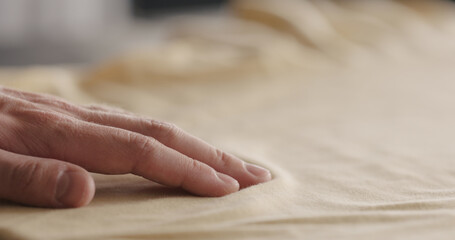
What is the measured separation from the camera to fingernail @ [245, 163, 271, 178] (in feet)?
1.94

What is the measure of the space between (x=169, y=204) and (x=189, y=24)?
1.28 m

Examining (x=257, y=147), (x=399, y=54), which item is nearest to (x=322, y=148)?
(x=257, y=147)

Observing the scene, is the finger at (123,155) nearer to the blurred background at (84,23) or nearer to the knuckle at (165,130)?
the knuckle at (165,130)

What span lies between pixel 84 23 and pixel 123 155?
370 centimetres

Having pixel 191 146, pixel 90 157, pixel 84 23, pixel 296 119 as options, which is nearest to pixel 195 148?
pixel 191 146

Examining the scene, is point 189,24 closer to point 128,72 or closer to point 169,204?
point 128,72

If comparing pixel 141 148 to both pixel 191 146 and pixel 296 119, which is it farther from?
pixel 296 119

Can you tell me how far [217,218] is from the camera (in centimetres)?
49

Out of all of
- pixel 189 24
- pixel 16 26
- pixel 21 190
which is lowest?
pixel 16 26

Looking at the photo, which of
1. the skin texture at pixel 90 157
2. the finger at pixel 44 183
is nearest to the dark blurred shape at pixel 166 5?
the skin texture at pixel 90 157

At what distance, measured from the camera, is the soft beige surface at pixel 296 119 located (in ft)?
1.58

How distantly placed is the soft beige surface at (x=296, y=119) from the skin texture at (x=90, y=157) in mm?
15

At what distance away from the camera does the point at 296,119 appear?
96cm

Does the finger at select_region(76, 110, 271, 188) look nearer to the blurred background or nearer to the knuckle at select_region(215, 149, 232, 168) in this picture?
the knuckle at select_region(215, 149, 232, 168)
